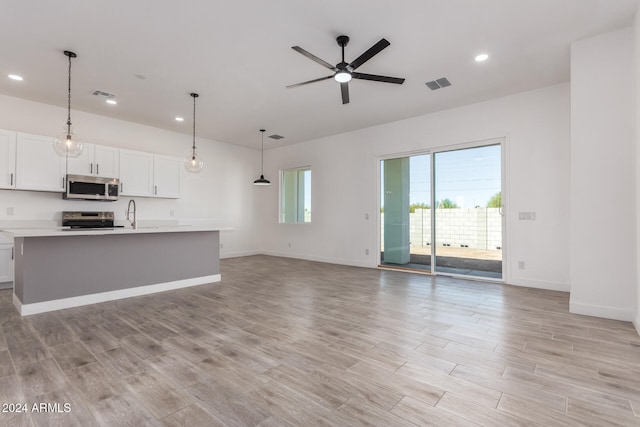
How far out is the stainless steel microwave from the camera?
5041mm

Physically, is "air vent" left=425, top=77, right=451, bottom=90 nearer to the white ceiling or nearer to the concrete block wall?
Result: the white ceiling

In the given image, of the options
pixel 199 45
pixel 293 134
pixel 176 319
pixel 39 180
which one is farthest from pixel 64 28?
pixel 293 134

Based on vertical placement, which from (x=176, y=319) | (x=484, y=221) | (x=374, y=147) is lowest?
(x=176, y=319)

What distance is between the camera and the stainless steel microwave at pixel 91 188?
16.5 ft

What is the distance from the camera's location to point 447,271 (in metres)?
5.66

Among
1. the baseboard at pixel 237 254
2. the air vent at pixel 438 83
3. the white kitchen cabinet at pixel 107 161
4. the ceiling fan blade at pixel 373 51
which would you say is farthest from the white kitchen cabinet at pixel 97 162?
the air vent at pixel 438 83

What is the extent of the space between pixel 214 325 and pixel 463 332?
239 cm

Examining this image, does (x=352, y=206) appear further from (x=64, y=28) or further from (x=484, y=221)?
(x=64, y=28)

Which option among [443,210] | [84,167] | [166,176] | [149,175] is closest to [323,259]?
[443,210]

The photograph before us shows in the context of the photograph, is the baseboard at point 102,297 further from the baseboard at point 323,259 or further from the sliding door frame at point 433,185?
the sliding door frame at point 433,185

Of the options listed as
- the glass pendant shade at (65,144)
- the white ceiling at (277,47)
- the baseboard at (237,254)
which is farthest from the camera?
the baseboard at (237,254)

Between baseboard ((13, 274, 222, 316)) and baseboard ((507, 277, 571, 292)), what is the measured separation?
4.85m

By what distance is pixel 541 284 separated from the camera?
4.56 meters

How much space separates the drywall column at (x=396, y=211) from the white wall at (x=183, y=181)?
398 cm
